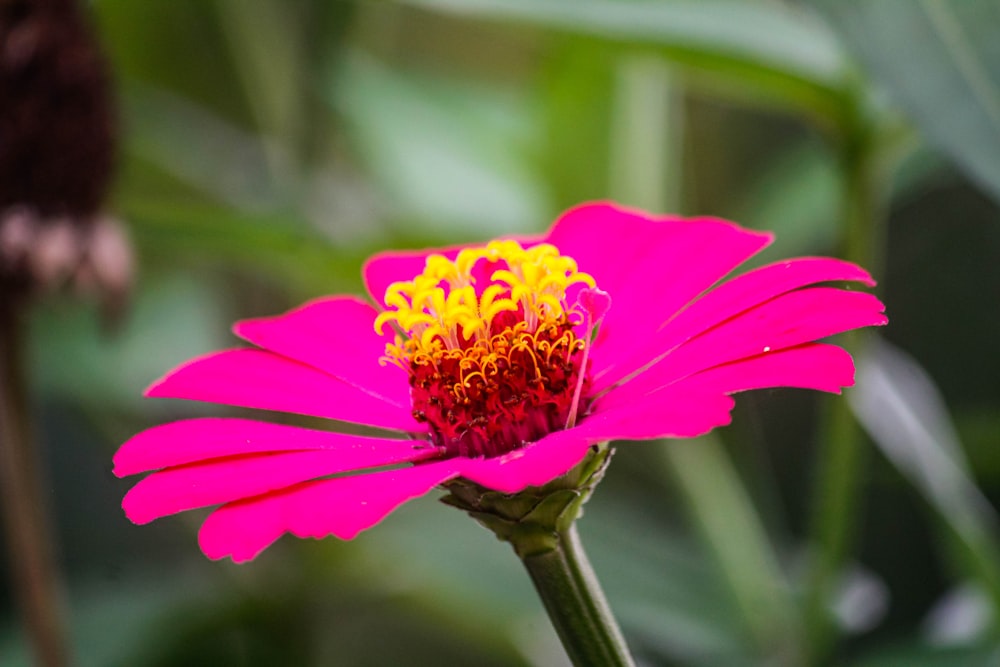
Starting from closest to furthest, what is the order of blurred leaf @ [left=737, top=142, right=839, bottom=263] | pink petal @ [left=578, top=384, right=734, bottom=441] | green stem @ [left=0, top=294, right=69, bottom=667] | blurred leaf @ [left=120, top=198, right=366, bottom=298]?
pink petal @ [left=578, top=384, right=734, bottom=441] < green stem @ [left=0, top=294, right=69, bottom=667] < blurred leaf @ [left=120, top=198, right=366, bottom=298] < blurred leaf @ [left=737, top=142, right=839, bottom=263]

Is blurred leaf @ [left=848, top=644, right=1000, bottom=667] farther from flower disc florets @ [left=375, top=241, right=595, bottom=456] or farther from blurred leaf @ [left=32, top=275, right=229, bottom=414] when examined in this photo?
blurred leaf @ [left=32, top=275, right=229, bottom=414]

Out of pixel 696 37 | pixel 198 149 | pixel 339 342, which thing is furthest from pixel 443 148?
pixel 339 342

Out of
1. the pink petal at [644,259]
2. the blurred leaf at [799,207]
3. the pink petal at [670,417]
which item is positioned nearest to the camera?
the pink petal at [670,417]

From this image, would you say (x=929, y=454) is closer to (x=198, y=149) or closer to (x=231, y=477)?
(x=231, y=477)

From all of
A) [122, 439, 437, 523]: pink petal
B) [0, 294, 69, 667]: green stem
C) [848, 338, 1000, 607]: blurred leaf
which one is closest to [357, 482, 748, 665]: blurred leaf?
[848, 338, 1000, 607]: blurred leaf

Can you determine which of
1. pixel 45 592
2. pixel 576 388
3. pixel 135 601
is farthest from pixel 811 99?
pixel 135 601

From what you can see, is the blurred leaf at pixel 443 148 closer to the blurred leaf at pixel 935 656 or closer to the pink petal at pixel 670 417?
the blurred leaf at pixel 935 656

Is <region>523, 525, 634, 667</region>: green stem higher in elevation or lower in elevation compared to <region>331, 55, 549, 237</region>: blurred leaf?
lower

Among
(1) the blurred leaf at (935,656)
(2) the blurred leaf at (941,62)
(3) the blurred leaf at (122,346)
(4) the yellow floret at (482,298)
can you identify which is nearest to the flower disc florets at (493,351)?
(4) the yellow floret at (482,298)
